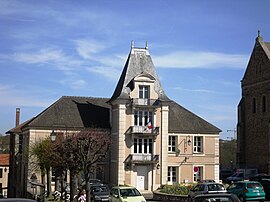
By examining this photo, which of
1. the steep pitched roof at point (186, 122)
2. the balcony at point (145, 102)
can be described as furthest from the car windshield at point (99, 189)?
the steep pitched roof at point (186, 122)

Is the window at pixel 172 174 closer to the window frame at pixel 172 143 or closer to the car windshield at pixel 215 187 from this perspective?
the window frame at pixel 172 143

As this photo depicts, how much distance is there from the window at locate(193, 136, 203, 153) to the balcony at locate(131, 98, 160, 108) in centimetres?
655

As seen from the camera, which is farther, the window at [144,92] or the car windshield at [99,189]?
the window at [144,92]

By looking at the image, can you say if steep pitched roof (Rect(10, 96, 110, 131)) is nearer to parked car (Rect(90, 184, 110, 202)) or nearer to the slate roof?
the slate roof

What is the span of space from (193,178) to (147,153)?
251 inches

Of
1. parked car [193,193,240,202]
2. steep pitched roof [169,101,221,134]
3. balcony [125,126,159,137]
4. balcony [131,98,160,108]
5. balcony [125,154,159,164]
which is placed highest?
balcony [131,98,160,108]

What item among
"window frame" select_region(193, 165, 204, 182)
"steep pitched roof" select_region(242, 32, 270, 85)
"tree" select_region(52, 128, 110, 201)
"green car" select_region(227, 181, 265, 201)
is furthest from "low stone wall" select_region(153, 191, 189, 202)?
"steep pitched roof" select_region(242, 32, 270, 85)

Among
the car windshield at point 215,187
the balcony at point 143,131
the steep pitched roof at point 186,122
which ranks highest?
the steep pitched roof at point 186,122

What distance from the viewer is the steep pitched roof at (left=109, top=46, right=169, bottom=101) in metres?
52.0

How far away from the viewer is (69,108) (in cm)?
5462

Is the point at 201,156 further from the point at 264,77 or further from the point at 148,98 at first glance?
the point at 264,77

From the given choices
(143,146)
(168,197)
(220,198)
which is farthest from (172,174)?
(220,198)

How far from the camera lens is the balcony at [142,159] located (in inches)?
1986

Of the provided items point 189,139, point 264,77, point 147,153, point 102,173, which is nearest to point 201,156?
point 189,139
